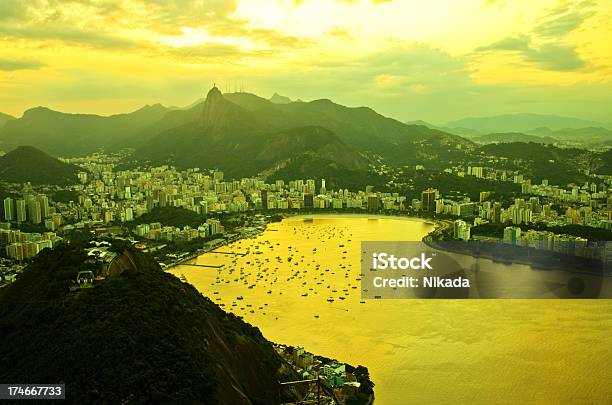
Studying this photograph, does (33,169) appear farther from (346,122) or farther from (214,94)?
(346,122)

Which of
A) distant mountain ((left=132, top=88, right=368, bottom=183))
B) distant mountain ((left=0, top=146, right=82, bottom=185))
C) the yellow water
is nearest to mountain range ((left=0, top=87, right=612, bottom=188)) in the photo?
distant mountain ((left=132, top=88, right=368, bottom=183))

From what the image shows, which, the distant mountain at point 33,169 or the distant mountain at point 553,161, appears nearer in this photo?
the distant mountain at point 33,169

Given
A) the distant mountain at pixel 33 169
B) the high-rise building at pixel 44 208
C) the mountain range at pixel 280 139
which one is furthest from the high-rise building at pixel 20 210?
the mountain range at pixel 280 139

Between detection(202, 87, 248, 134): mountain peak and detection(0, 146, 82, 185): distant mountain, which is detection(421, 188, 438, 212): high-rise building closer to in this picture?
detection(0, 146, 82, 185): distant mountain

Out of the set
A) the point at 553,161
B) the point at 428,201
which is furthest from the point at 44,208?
the point at 553,161

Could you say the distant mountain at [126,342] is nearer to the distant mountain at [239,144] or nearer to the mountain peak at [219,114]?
the distant mountain at [239,144]

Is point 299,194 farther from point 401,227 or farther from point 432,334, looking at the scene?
point 432,334

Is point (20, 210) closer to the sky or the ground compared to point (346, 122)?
closer to the ground
